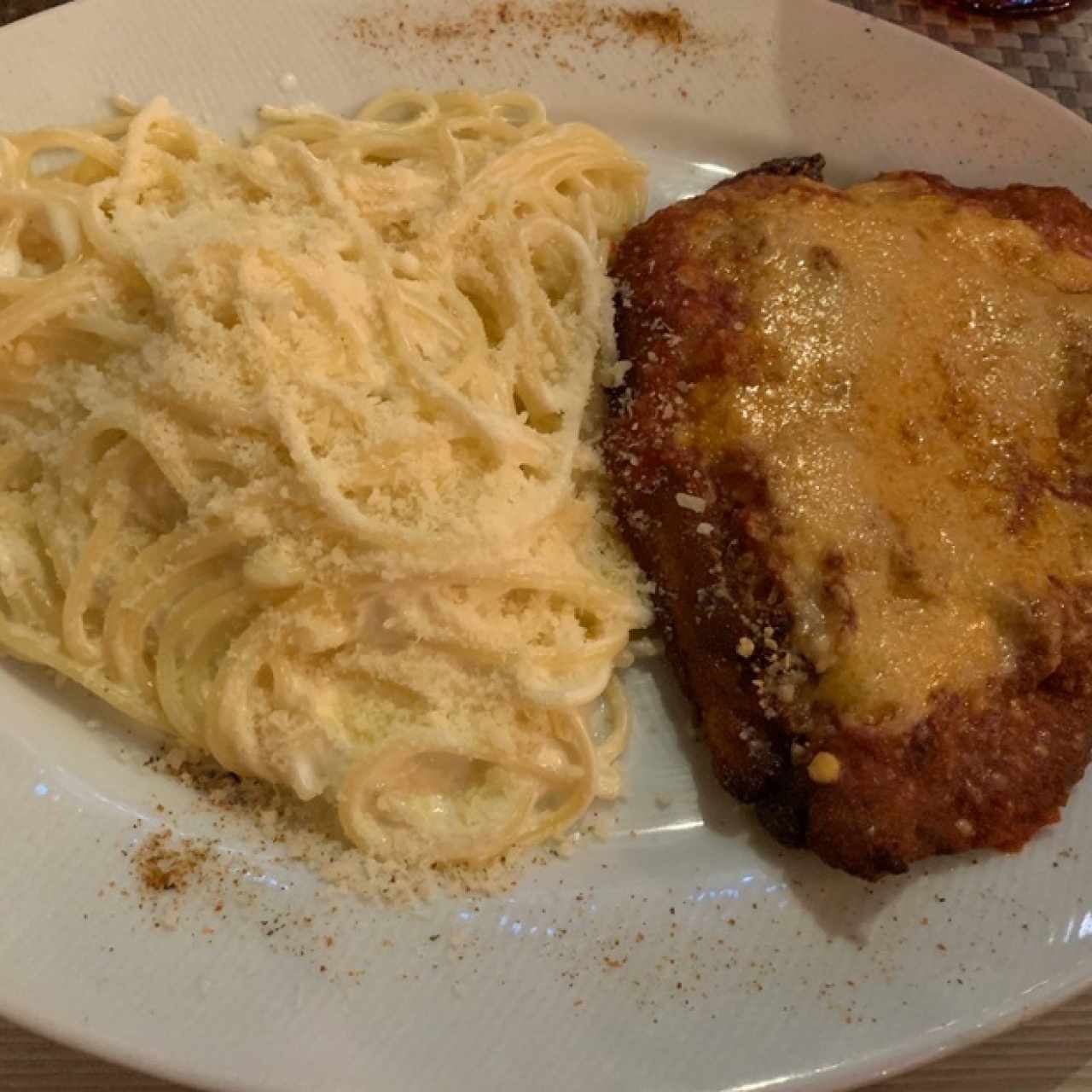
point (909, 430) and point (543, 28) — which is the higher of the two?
point (543, 28)

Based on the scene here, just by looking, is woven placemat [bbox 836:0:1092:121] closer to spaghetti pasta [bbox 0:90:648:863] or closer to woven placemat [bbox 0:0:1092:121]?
woven placemat [bbox 0:0:1092:121]

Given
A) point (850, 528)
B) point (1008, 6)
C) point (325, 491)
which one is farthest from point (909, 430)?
point (1008, 6)

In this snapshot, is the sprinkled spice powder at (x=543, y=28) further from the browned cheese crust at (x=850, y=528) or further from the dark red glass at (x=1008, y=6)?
the dark red glass at (x=1008, y=6)

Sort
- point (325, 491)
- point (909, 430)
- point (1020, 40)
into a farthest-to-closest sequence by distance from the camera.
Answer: point (1020, 40) → point (909, 430) → point (325, 491)

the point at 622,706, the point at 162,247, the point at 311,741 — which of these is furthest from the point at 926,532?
the point at 162,247

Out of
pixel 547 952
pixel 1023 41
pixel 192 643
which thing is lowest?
pixel 547 952

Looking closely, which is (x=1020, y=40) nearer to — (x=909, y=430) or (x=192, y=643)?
(x=909, y=430)

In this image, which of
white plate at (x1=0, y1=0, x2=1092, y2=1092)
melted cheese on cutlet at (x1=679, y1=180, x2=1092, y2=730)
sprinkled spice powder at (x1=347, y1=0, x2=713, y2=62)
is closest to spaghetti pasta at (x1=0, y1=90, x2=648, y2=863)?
white plate at (x1=0, y1=0, x2=1092, y2=1092)
